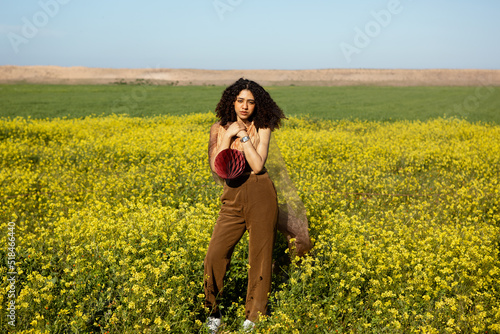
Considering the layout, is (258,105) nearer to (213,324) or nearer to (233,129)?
(233,129)

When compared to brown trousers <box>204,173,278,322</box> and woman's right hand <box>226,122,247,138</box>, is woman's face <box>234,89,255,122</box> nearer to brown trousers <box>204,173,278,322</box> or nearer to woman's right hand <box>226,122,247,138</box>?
woman's right hand <box>226,122,247,138</box>

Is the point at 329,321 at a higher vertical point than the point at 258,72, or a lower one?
lower

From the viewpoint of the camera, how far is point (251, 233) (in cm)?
327

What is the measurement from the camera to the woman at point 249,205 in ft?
10.6

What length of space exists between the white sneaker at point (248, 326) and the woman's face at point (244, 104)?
5.98ft

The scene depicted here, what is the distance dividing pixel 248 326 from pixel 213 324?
0.41m

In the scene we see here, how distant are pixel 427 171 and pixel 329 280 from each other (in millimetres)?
6939

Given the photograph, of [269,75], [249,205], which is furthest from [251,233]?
[269,75]

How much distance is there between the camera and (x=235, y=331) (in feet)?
11.1

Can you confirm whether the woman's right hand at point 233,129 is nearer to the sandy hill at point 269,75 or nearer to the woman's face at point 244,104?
the woman's face at point 244,104

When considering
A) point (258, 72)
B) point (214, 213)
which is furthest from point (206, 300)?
point (258, 72)

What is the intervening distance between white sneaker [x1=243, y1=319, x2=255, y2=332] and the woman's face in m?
→ 1.82

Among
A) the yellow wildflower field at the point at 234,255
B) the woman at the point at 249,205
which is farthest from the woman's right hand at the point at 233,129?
the yellow wildflower field at the point at 234,255

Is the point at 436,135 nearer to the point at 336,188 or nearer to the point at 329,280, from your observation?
the point at 336,188
